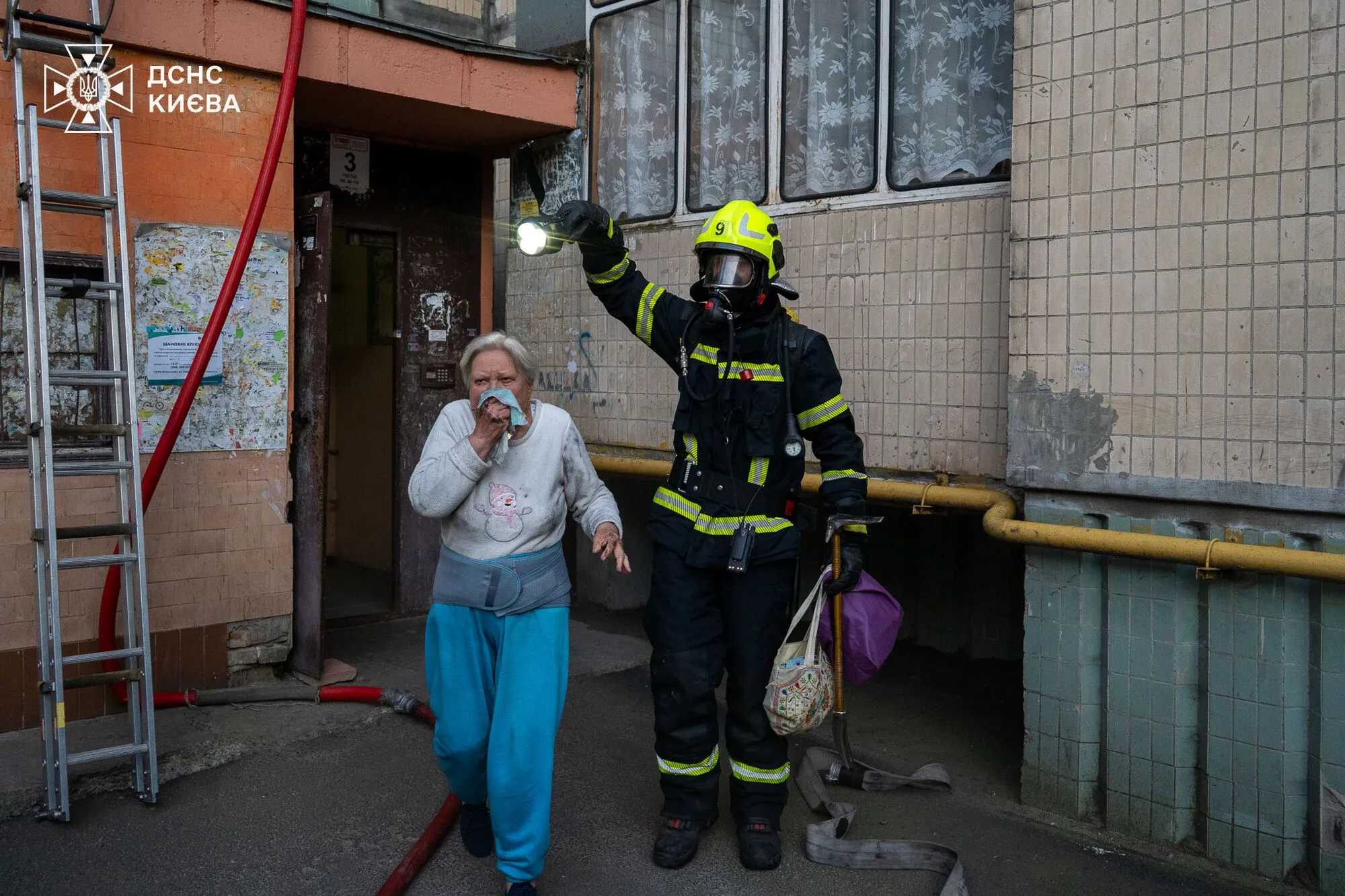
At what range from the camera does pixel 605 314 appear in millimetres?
6793

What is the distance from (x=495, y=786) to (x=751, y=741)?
101 centimetres

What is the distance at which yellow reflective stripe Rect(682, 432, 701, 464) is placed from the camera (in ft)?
13.5

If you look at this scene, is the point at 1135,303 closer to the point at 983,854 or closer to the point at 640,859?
the point at 983,854

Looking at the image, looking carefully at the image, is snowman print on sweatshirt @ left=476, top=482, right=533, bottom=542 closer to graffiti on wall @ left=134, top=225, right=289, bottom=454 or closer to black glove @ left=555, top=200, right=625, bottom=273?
black glove @ left=555, top=200, right=625, bottom=273

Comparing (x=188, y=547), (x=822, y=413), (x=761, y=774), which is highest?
(x=822, y=413)

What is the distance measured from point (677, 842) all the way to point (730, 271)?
6.70 feet

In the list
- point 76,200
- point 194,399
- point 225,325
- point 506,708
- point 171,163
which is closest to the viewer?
point 506,708

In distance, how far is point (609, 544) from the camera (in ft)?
11.8

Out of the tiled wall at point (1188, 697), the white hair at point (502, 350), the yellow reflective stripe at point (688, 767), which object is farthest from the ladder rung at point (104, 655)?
the tiled wall at point (1188, 697)

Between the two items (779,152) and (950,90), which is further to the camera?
(779,152)

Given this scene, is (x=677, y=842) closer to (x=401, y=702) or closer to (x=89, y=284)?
(x=401, y=702)

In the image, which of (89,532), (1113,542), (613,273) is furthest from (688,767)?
(89,532)

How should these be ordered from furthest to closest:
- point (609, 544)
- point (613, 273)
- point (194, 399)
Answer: point (194, 399) → point (613, 273) → point (609, 544)

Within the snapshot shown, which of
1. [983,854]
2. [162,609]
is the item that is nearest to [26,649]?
[162,609]
